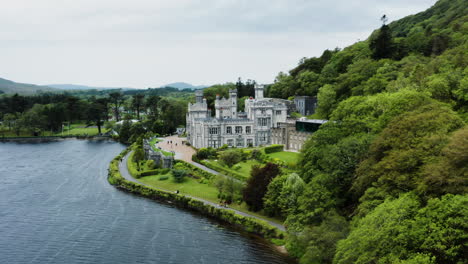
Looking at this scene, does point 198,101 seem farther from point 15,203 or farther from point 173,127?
point 15,203

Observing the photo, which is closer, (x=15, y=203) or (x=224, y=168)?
(x=15, y=203)

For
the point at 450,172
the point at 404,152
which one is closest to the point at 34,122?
the point at 404,152

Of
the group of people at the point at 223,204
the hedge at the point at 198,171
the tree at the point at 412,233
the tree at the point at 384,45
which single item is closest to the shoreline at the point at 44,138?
the hedge at the point at 198,171

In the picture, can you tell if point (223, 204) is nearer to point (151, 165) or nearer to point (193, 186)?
point (193, 186)

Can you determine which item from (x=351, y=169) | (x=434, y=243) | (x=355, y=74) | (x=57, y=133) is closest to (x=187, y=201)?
(x=351, y=169)

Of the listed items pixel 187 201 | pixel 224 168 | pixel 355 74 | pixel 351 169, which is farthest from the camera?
pixel 355 74

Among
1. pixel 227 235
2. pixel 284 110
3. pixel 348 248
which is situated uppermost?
pixel 284 110

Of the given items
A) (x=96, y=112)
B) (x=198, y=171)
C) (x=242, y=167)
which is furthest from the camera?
(x=96, y=112)
